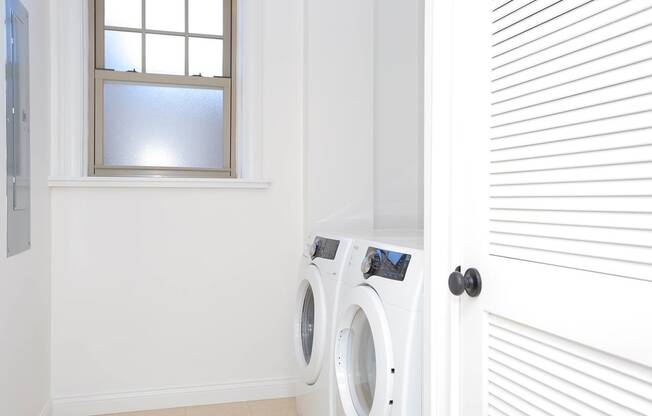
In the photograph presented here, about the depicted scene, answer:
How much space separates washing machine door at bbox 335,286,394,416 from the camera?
1523 millimetres

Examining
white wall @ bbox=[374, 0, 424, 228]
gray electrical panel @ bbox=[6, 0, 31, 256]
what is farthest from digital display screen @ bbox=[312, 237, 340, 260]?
gray electrical panel @ bbox=[6, 0, 31, 256]

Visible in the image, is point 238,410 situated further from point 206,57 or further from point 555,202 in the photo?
point 555,202

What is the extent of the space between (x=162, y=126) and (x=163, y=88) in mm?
200

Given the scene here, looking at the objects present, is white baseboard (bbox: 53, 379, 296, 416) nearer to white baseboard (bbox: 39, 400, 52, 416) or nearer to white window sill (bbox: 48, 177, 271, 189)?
white baseboard (bbox: 39, 400, 52, 416)

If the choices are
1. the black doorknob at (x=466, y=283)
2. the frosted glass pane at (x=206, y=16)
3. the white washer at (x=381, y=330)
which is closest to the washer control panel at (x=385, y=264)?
the white washer at (x=381, y=330)

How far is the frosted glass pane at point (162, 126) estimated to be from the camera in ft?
8.73

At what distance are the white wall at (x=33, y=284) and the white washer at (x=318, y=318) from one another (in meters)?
1.09

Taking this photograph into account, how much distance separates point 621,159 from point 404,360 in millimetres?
787

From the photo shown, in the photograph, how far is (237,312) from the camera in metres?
2.67

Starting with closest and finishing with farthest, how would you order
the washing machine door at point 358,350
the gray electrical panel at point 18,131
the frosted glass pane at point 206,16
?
the washing machine door at point 358,350 → the gray electrical panel at point 18,131 → the frosted glass pane at point 206,16

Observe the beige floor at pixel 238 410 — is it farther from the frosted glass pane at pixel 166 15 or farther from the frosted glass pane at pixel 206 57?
the frosted glass pane at pixel 166 15

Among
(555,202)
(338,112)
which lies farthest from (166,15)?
(555,202)

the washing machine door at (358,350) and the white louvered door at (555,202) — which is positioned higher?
the white louvered door at (555,202)

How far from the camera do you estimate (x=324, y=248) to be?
2098 millimetres
